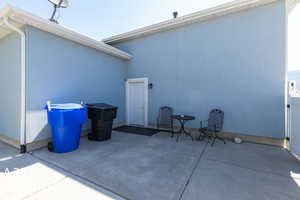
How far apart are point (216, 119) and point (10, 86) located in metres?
6.46

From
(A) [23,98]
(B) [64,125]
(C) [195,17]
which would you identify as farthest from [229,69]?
(A) [23,98]

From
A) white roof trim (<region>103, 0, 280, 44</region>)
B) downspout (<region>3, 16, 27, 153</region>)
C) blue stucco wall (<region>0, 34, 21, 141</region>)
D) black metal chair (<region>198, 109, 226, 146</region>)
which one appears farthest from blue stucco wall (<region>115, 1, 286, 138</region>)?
blue stucco wall (<region>0, 34, 21, 141</region>)

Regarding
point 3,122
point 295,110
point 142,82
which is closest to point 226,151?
point 295,110

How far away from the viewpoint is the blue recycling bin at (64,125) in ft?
10.8

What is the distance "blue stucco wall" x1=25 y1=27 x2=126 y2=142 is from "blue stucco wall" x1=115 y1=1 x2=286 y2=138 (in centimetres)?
220

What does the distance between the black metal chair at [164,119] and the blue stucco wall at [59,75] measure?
2290 mm

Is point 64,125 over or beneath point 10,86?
beneath

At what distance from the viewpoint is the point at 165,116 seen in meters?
5.79

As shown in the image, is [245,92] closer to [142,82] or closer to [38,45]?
[142,82]

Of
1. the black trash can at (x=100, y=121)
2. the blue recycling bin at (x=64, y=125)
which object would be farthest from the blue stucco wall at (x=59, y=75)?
the black trash can at (x=100, y=121)

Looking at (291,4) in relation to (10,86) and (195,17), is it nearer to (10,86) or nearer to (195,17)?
(195,17)

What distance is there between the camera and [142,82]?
6.43m

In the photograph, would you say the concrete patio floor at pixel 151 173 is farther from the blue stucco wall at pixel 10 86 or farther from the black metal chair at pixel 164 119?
the black metal chair at pixel 164 119

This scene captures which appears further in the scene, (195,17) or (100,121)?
(195,17)
